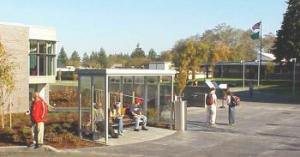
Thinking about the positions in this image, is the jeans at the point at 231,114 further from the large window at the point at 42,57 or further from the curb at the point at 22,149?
the large window at the point at 42,57

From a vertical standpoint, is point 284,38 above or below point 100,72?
above

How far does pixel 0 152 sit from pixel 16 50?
14115 millimetres

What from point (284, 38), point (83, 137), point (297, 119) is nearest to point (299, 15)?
point (284, 38)

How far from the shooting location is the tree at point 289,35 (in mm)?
65188

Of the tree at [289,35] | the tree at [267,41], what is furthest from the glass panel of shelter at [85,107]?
the tree at [267,41]

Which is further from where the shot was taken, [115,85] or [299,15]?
[299,15]

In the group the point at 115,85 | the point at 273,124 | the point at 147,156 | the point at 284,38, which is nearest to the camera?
the point at 147,156

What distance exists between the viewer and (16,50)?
1159 inches

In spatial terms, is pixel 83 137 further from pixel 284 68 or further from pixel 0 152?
pixel 284 68

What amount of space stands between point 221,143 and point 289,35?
166ft

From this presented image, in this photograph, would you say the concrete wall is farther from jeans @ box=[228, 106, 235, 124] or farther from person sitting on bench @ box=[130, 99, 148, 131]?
jeans @ box=[228, 106, 235, 124]

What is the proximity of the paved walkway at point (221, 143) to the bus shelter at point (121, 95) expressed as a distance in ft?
4.13

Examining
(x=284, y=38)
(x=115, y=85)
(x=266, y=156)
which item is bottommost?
(x=266, y=156)

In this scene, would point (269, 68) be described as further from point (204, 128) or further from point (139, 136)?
point (139, 136)
